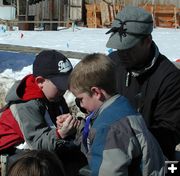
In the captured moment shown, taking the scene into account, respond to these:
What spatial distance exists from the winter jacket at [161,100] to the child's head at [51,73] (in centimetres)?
49

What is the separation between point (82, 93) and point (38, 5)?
26.0 m

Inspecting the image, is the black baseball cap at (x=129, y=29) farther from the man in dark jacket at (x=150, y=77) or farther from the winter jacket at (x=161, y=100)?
the winter jacket at (x=161, y=100)

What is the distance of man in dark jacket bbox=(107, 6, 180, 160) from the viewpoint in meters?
3.49

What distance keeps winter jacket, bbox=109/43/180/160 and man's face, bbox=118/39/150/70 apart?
2.3 inches

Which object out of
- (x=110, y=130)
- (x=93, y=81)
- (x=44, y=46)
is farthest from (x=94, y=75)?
(x=44, y=46)

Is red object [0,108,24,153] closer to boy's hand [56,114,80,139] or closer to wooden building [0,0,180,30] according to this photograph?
boy's hand [56,114,80,139]

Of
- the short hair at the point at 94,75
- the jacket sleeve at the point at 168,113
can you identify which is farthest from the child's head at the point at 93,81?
the jacket sleeve at the point at 168,113

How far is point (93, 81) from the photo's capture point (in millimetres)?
2824

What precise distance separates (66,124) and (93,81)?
0.57 m

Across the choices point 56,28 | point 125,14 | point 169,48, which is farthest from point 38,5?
point 125,14

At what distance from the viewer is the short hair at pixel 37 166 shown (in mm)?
2137

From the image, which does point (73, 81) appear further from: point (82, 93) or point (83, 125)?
point (83, 125)

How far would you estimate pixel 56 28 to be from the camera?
25.0m

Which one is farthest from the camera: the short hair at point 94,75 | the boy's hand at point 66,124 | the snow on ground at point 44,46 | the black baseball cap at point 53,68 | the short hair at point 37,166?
the snow on ground at point 44,46
